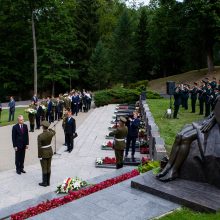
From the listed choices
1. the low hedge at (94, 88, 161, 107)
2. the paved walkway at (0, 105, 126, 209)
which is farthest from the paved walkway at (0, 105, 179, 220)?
the low hedge at (94, 88, 161, 107)

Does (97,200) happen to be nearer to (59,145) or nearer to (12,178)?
(12,178)

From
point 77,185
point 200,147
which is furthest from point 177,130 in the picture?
point 200,147

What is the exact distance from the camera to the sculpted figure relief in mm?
7461

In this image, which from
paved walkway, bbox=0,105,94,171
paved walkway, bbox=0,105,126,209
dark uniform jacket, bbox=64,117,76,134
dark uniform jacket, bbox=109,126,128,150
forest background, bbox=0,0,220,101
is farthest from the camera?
forest background, bbox=0,0,220,101

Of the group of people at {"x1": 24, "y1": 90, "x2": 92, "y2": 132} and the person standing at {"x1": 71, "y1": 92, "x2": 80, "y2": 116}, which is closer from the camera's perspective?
the group of people at {"x1": 24, "y1": 90, "x2": 92, "y2": 132}

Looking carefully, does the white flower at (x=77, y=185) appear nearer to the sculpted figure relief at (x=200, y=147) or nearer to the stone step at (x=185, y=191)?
the stone step at (x=185, y=191)

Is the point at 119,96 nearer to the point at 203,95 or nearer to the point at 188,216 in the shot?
the point at 203,95

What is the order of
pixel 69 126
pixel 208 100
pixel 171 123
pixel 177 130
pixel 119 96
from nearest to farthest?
pixel 177 130 < pixel 69 126 < pixel 171 123 < pixel 208 100 < pixel 119 96

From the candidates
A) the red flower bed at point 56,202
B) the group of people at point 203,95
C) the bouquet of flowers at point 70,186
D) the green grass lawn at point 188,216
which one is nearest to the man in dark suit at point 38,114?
the group of people at point 203,95

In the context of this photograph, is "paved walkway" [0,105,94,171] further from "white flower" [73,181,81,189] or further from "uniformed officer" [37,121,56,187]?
"white flower" [73,181,81,189]

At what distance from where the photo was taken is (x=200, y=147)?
7.68 m

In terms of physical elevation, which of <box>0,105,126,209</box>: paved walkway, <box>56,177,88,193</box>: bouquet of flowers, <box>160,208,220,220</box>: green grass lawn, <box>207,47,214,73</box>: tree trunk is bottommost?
<box>0,105,126,209</box>: paved walkway

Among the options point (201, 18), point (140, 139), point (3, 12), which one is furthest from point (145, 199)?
point (3, 12)

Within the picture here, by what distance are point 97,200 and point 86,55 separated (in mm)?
44915
